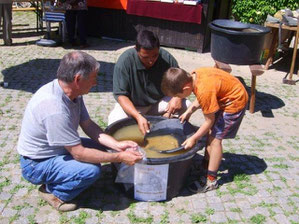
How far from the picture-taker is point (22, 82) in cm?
580

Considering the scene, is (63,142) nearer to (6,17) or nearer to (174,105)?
(174,105)

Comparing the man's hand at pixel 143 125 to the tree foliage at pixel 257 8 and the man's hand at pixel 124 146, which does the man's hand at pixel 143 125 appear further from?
the tree foliage at pixel 257 8

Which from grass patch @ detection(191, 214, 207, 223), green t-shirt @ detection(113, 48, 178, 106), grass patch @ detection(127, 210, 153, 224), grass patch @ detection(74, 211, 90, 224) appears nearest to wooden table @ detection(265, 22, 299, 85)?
green t-shirt @ detection(113, 48, 178, 106)

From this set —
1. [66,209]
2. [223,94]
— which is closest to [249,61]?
[223,94]

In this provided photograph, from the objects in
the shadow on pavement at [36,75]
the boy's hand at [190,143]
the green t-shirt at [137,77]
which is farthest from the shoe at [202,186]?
the shadow on pavement at [36,75]

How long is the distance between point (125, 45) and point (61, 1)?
182 cm

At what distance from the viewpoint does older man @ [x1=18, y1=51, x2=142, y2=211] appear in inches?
98.3

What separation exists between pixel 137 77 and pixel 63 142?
132 centimetres

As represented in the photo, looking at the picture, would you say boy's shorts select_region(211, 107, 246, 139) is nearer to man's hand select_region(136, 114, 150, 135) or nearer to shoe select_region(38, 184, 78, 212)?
man's hand select_region(136, 114, 150, 135)

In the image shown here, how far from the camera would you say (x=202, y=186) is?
3242mm

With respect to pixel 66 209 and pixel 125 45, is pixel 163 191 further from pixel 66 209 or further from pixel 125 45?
pixel 125 45

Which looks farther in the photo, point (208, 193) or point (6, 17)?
point (6, 17)

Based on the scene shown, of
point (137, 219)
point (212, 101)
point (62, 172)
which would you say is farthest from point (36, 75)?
point (212, 101)

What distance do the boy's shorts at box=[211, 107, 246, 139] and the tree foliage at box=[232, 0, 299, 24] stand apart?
639cm
